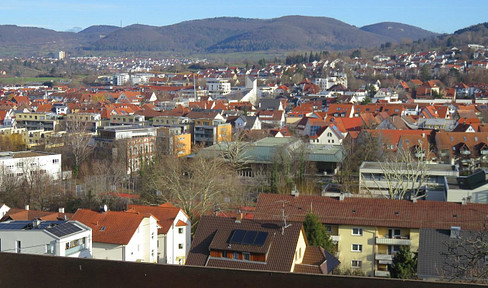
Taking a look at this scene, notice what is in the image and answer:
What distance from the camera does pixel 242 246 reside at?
24.3 feet

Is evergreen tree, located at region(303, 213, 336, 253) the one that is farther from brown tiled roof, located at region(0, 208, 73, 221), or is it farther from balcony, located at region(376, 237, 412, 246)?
brown tiled roof, located at region(0, 208, 73, 221)

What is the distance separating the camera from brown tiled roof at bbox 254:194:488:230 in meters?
9.57

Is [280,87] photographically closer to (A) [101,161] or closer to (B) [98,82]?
(B) [98,82]

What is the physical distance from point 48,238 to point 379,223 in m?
4.91

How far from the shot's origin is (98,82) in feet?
187

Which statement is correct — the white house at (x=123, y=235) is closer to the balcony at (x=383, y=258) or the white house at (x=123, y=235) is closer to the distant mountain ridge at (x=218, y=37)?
the balcony at (x=383, y=258)

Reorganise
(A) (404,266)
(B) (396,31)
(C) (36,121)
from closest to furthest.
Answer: (A) (404,266) < (C) (36,121) < (B) (396,31)

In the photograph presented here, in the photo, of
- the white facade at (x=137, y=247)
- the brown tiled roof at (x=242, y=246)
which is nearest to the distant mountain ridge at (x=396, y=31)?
the white facade at (x=137, y=247)

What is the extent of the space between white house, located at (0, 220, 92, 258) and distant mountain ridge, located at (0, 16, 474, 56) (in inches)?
4420

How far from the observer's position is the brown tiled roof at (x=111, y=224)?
8922 millimetres

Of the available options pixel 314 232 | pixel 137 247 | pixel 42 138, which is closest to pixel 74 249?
pixel 137 247

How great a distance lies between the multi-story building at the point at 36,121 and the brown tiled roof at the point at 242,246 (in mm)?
18844

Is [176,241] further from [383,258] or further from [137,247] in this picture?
[383,258]

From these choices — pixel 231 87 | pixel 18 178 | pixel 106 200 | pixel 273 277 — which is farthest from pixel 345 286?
pixel 231 87
